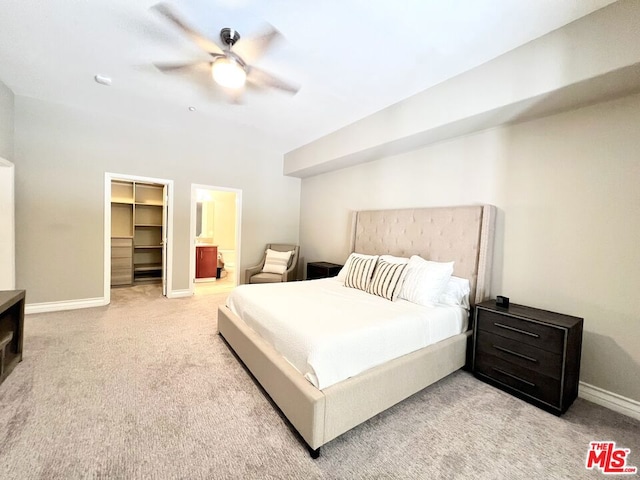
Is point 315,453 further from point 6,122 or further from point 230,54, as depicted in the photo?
point 6,122

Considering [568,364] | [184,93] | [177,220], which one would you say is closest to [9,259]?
[177,220]

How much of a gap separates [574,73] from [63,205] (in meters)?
5.70

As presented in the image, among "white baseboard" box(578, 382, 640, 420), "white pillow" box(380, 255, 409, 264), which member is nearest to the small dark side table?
"white pillow" box(380, 255, 409, 264)

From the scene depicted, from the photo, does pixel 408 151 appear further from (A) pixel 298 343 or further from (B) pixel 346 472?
(B) pixel 346 472

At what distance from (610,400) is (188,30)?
4.26 m

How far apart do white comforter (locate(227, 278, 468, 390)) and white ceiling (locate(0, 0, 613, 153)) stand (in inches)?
86.0

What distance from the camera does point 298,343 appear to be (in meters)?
1.73

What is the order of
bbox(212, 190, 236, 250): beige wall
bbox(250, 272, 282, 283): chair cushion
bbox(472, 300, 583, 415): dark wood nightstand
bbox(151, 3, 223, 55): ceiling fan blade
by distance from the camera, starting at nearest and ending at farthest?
bbox(151, 3, 223, 55): ceiling fan blade
bbox(472, 300, 583, 415): dark wood nightstand
bbox(250, 272, 282, 283): chair cushion
bbox(212, 190, 236, 250): beige wall

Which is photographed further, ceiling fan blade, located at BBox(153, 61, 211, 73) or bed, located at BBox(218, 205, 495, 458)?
ceiling fan blade, located at BBox(153, 61, 211, 73)

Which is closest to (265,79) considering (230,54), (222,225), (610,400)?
(230,54)

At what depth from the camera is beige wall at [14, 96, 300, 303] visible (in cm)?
350

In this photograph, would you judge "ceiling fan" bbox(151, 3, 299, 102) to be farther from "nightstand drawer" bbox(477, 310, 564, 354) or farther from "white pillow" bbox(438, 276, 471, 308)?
"nightstand drawer" bbox(477, 310, 564, 354)

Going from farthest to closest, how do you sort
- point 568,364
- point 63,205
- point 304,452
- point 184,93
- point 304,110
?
point 63,205
point 304,110
point 184,93
point 568,364
point 304,452

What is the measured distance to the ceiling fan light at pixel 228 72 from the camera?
7.06 feet
